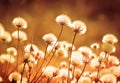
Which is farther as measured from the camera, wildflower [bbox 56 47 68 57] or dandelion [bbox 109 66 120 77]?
wildflower [bbox 56 47 68 57]

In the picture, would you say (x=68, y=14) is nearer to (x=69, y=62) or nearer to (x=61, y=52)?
(x=61, y=52)

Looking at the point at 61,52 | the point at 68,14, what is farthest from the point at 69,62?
the point at 68,14

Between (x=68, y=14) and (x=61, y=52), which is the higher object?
(x=68, y=14)

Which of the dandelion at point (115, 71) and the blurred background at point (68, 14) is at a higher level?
the blurred background at point (68, 14)

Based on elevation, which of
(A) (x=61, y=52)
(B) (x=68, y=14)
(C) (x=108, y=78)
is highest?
(B) (x=68, y=14)

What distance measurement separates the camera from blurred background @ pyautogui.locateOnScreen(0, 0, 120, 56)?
6.08 feet

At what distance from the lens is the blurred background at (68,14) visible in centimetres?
185

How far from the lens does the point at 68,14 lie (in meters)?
1.94

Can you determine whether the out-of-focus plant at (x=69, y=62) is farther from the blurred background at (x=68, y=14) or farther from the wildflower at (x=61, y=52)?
the blurred background at (x=68, y=14)

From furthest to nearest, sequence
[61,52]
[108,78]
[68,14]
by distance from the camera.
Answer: [68,14] → [61,52] → [108,78]

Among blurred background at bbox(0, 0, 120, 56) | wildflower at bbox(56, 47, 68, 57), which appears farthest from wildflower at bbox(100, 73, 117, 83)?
blurred background at bbox(0, 0, 120, 56)

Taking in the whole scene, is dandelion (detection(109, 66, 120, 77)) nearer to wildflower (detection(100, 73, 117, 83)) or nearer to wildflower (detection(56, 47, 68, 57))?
wildflower (detection(100, 73, 117, 83))

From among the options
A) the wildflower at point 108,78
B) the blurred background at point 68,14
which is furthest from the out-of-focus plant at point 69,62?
the blurred background at point 68,14

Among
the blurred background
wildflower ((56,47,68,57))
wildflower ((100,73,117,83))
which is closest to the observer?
wildflower ((100,73,117,83))
